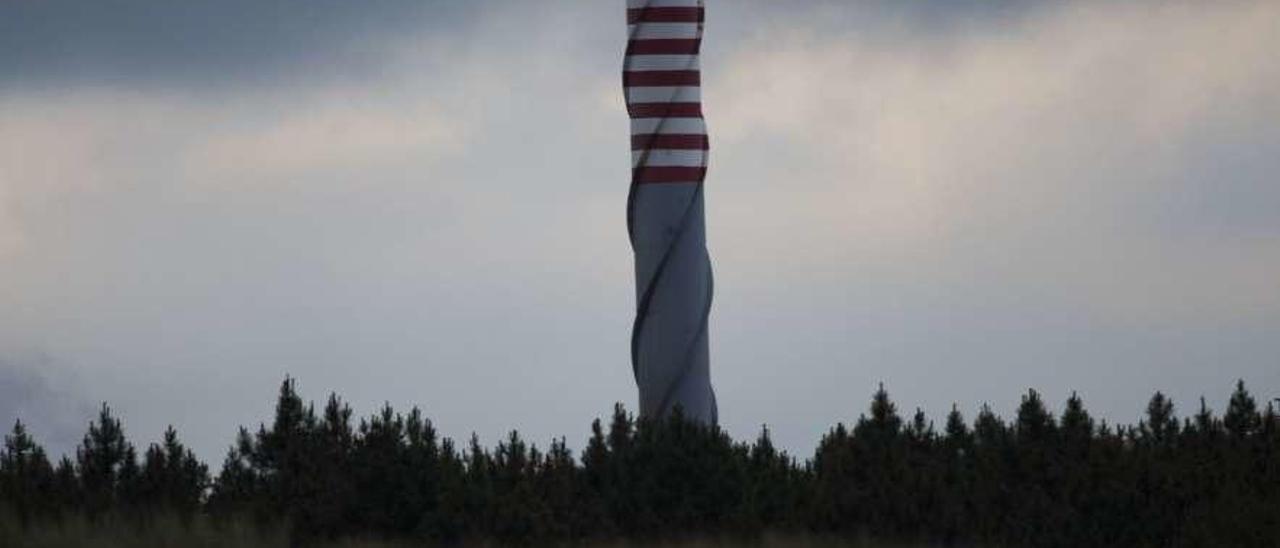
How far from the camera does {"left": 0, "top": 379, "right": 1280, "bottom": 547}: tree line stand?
59094mm

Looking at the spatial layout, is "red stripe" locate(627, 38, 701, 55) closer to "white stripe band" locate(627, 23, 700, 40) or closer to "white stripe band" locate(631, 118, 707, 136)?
"white stripe band" locate(627, 23, 700, 40)

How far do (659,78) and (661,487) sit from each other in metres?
14.5

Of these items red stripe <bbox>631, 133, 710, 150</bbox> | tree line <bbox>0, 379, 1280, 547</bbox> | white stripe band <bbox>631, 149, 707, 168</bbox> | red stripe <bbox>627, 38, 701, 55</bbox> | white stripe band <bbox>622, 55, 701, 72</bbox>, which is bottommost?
tree line <bbox>0, 379, 1280, 547</bbox>

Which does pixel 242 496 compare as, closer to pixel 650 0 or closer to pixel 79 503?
pixel 79 503

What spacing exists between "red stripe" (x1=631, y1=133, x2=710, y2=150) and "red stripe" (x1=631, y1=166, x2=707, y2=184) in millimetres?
604

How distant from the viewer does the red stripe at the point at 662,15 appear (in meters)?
72.6

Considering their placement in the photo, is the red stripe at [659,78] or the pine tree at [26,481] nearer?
the pine tree at [26,481]

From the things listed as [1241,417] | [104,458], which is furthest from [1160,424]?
[104,458]

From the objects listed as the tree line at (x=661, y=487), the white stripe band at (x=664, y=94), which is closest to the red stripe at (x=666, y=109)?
the white stripe band at (x=664, y=94)

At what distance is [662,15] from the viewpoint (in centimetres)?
7256

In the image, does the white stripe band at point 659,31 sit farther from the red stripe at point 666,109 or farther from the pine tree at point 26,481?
the pine tree at point 26,481

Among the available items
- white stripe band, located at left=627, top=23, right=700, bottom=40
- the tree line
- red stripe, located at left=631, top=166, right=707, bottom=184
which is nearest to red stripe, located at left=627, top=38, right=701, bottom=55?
white stripe band, located at left=627, top=23, right=700, bottom=40

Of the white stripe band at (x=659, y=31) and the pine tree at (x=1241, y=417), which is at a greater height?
the white stripe band at (x=659, y=31)

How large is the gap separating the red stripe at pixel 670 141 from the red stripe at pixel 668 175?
60 cm
